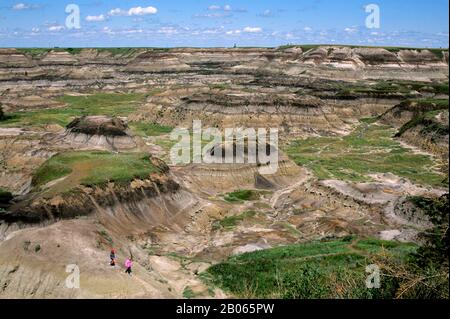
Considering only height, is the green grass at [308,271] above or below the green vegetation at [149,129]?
below

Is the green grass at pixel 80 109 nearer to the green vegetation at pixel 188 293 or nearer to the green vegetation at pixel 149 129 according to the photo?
the green vegetation at pixel 149 129

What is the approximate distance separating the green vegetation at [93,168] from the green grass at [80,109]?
46.1 meters

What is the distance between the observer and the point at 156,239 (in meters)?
42.2

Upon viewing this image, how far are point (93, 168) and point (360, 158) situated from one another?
46.7 metres

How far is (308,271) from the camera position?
23797mm

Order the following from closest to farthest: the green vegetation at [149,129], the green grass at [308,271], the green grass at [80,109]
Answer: the green grass at [308,271]
the green grass at [80,109]
the green vegetation at [149,129]

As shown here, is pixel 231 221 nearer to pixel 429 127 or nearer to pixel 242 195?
pixel 242 195

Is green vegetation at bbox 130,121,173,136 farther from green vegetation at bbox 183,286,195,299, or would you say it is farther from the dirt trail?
green vegetation at bbox 183,286,195,299

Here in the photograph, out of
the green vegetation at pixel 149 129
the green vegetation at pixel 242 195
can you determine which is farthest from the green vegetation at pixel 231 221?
the green vegetation at pixel 149 129

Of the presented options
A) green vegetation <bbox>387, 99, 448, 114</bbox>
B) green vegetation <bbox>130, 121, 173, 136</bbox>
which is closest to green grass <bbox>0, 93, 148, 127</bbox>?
green vegetation <bbox>130, 121, 173, 136</bbox>

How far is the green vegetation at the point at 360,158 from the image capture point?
67.1m

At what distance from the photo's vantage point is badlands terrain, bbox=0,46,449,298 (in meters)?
25.5

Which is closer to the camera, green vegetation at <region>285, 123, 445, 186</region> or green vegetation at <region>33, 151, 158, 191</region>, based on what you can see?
green vegetation at <region>33, 151, 158, 191</region>

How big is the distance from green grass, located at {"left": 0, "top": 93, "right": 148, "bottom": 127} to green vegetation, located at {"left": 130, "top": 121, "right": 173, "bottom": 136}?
13702 millimetres
